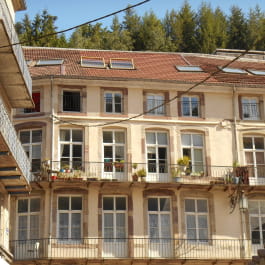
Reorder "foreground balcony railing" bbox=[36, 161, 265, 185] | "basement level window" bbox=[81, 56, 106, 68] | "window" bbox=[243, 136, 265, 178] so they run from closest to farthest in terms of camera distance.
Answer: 1. "foreground balcony railing" bbox=[36, 161, 265, 185]
2. "window" bbox=[243, 136, 265, 178]
3. "basement level window" bbox=[81, 56, 106, 68]

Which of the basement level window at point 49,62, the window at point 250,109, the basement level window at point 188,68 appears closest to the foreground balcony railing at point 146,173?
the window at point 250,109

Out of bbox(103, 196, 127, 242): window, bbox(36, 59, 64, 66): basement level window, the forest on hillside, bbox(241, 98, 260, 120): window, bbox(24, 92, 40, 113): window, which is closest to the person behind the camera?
bbox(103, 196, 127, 242): window

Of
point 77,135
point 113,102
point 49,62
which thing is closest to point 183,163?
point 113,102

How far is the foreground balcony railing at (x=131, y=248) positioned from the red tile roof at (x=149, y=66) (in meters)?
8.42

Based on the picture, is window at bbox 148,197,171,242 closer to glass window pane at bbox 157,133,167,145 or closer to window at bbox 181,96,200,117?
glass window pane at bbox 157,133,167,145

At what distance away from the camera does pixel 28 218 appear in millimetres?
35812

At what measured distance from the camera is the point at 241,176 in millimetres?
37219

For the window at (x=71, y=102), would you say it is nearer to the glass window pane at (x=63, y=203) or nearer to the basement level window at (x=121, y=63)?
the basement level window at (x=121, y=63)

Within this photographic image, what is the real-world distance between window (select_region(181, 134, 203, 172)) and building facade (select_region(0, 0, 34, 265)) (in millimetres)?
12541

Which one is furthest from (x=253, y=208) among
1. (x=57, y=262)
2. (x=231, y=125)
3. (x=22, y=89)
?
(x=22, y=89)

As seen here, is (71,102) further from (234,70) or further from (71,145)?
(234,70)

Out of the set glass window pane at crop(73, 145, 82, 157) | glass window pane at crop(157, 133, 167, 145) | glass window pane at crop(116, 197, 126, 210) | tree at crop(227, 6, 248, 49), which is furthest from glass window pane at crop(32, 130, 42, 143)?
tree at crop(227, 6, 248, 49)

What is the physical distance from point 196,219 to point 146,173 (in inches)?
132

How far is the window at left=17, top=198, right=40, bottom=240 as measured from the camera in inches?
1400
